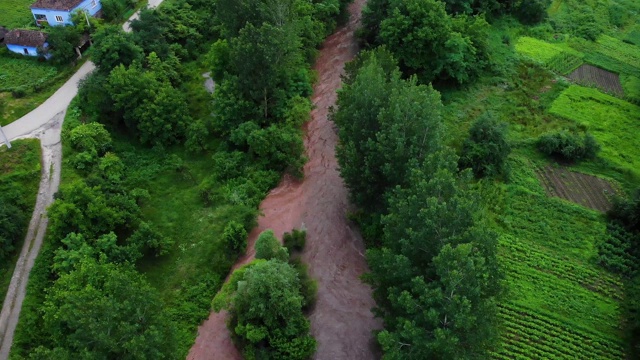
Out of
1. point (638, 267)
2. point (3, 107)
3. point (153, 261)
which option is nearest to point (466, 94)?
point (638, 267)

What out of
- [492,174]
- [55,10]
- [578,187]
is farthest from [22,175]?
[578,187]

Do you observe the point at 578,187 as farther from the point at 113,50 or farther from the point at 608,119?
the point at 113,50

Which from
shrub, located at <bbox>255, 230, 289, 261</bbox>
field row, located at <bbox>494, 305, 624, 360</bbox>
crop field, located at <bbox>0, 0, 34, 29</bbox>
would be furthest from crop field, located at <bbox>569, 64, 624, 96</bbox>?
crop field, located at <bbox>0, 0, 34, 29</bbox>

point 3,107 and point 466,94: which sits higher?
point 3,107

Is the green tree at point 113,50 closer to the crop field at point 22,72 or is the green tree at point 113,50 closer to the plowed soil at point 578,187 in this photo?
the crop field at point 22,72

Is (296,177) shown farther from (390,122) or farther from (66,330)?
(66,330)
